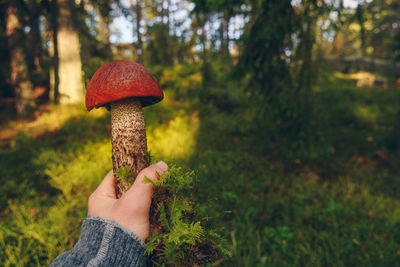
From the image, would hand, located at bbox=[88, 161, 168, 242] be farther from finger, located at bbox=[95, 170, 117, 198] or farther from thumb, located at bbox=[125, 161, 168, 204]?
finger, located at bbox=[95, 170, 117, 198]

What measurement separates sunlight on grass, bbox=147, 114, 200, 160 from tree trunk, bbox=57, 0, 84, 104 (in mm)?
4425

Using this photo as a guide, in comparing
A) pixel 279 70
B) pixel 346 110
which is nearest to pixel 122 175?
pixel 279 70

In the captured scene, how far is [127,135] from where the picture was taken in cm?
126

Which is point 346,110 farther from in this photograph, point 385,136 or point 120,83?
point 120,83

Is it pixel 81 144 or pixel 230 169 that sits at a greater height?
pixel 81 144

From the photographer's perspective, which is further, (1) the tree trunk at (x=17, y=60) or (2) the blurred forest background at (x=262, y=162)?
(1) the tree trunk at (x=17, y=60)

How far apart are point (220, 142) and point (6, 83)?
12.0m

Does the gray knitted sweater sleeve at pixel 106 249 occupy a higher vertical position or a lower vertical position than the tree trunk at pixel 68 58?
lower

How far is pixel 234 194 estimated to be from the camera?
10.5 ft

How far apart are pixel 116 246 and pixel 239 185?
276cm

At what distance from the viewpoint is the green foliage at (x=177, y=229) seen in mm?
1014

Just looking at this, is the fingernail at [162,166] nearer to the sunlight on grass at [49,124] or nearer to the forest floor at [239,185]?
the forest floor at [239,185]

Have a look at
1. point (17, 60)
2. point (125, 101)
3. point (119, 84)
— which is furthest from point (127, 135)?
point (17, 60)

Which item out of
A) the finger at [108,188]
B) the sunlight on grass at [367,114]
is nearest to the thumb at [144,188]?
the finger at [108,188]
